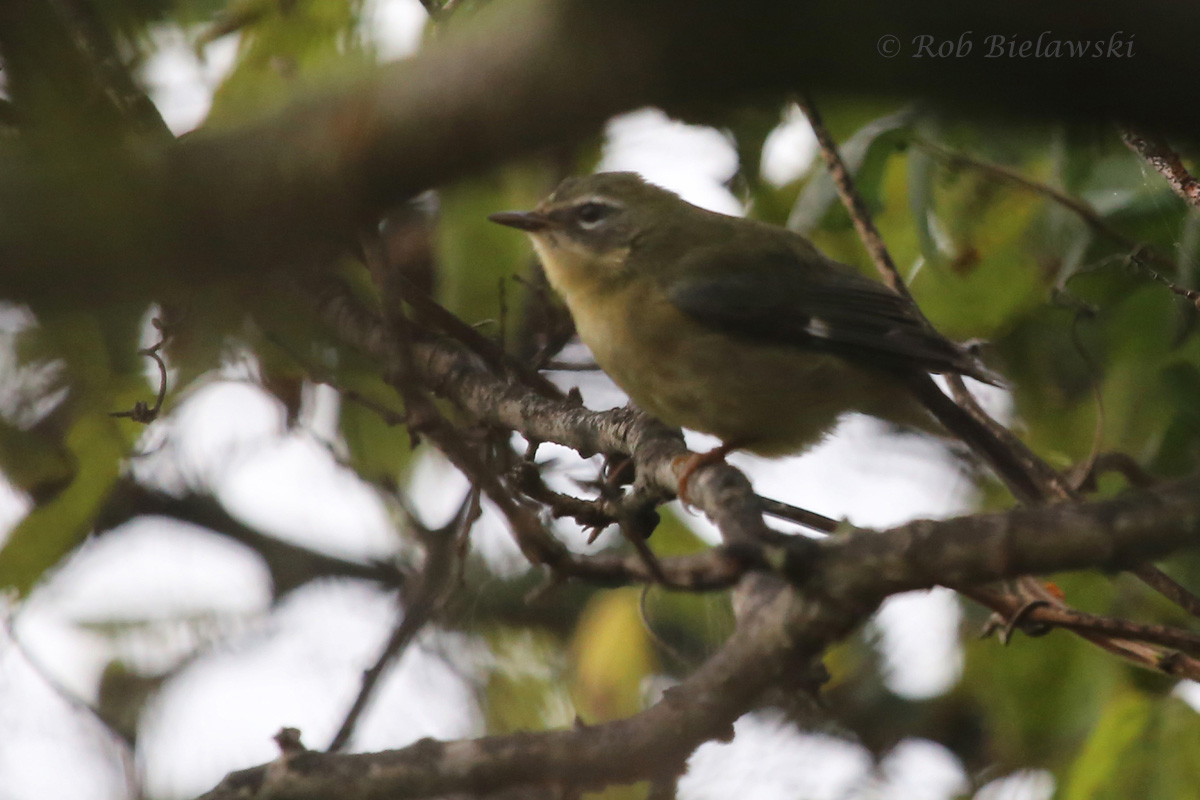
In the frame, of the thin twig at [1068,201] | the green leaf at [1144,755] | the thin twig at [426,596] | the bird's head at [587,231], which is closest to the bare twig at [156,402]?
the thin twig at [426,596]

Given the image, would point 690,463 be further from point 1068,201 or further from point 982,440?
point 1068,201

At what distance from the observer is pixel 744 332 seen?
3.85 m

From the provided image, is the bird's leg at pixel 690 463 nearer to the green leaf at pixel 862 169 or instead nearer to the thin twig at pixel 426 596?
the thin twig at pixel 426 596

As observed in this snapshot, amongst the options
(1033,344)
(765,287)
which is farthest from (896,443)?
→ (765,287)

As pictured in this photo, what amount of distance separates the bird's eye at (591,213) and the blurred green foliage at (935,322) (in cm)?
22

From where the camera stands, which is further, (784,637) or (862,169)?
(862,169)

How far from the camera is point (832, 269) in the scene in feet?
13.5

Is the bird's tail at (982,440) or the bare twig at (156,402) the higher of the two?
the bare twig at (156,402)

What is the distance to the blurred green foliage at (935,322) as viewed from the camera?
269cm

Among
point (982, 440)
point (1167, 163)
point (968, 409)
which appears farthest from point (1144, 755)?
point (1167, 163)

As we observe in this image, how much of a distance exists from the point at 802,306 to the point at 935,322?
0.58 m

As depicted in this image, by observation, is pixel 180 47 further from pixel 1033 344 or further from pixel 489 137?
pixel 1033 344

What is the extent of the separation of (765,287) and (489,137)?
3.19 meters

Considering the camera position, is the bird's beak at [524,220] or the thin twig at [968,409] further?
the bird's beak at [524,220]
